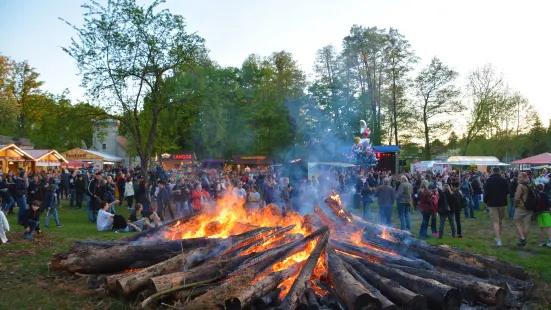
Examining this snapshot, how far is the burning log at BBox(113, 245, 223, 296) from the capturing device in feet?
20.9

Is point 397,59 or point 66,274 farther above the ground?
point 397,59

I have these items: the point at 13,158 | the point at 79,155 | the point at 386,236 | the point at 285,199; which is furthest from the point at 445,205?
the point at 79,155

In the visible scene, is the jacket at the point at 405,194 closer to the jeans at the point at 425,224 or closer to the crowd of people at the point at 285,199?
the crowd of people at the point at 285,199

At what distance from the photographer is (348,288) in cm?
589

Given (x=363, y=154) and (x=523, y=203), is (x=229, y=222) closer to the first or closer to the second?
(x=523, y=203)

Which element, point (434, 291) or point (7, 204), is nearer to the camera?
point (434, 291)

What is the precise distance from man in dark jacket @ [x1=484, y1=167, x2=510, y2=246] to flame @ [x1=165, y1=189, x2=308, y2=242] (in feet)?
18.1

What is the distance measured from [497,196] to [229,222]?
7611mm

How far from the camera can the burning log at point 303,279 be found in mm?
5574

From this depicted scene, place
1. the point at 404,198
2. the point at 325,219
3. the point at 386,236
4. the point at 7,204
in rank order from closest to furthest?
the point at 386,236, the point at 325,219, the point at 404,198, the point at 7,204

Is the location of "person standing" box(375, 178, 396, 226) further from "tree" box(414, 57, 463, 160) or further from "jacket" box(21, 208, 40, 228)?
"tree" box(414, 57, 463, 160)

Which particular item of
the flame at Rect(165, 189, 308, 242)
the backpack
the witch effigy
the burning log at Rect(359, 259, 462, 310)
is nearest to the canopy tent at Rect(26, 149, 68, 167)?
the witch effigy

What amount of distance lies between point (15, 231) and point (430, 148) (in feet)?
129

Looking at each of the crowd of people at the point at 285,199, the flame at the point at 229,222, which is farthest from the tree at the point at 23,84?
the flame at the point at 229,222
